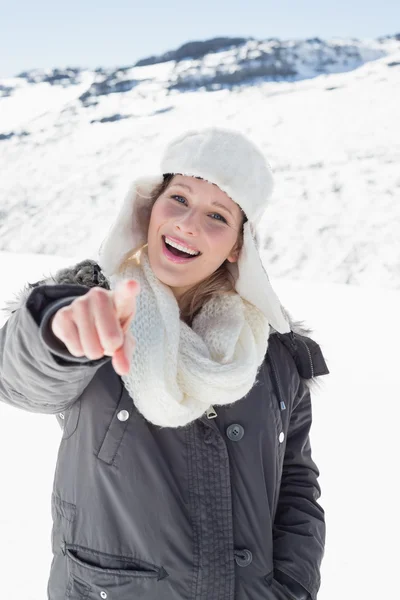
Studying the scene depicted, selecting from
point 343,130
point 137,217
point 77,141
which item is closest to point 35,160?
point 77,141

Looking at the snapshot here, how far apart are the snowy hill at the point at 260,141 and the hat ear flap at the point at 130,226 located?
449 centimetres

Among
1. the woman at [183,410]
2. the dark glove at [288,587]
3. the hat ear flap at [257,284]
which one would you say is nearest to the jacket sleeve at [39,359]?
the woman at [183,410]

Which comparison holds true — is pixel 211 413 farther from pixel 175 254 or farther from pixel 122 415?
pixel 175 254

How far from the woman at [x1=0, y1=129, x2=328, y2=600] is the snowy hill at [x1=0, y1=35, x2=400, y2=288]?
449 centimetres

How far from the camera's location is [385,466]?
277cm

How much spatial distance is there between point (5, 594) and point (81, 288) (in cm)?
151

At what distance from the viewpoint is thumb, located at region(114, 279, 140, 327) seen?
65cm

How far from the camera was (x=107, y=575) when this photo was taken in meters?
1.00

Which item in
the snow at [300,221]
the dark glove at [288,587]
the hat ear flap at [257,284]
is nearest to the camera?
the dark glove at [288,587]

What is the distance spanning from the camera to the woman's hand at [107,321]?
26.3 inches

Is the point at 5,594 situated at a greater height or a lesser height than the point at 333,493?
greater

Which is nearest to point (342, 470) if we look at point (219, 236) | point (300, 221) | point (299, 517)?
point (299, 517)

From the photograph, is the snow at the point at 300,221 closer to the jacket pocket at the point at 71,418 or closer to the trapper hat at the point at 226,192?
the trapper hat at the point at 226,192

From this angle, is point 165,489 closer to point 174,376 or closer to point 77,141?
point 174,376
